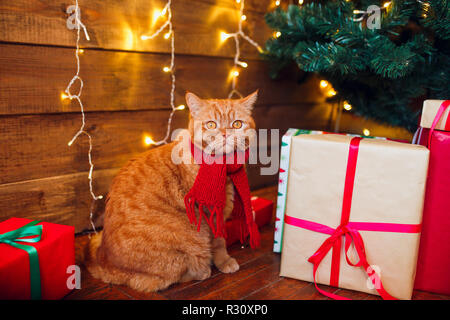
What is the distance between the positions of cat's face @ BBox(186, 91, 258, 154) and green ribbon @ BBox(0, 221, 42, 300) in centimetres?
57

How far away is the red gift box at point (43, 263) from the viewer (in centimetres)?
96

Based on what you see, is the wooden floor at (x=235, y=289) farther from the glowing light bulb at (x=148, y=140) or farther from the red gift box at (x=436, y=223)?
the glowing light bulb at (x=148, y=140)

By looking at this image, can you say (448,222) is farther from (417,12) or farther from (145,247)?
(145,247)

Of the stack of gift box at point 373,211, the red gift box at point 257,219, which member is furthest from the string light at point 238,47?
the stack of gift box at point 373,211

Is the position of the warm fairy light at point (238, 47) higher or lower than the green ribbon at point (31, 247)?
higher

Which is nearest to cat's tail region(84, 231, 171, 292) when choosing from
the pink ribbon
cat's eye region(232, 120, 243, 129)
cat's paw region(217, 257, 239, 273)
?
cat's paw region(217, 257, 239, 273)

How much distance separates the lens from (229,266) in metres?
1.33

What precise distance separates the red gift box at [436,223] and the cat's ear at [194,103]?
771 millimetres

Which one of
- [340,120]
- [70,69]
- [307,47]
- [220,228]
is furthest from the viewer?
[340,120]

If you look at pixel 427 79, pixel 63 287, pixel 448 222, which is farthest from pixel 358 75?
pixel 63 287

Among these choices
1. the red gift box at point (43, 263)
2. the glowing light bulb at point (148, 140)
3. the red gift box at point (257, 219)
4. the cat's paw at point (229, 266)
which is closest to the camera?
the red gift box at point (43, 263)

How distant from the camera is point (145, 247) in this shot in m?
1.16

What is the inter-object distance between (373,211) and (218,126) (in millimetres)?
575

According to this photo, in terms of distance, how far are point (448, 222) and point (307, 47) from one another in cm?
88
